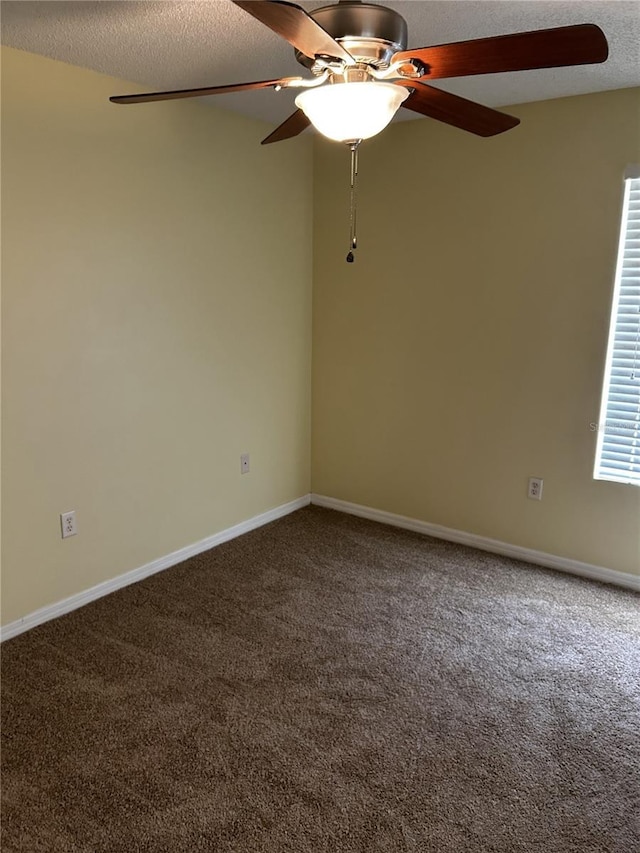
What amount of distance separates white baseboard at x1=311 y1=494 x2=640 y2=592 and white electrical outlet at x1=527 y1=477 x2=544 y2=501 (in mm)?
291

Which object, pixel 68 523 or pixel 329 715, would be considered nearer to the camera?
pixel 329 715

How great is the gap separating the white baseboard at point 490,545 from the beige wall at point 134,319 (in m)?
0.53

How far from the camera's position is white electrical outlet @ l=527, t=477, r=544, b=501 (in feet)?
10.7

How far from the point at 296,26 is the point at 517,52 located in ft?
1.63

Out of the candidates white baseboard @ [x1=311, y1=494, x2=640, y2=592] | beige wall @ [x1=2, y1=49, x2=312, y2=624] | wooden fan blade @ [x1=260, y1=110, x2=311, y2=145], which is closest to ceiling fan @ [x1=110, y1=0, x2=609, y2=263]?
wooden fan blade @ [x1=260, y1=110, x2=311, y2=145]

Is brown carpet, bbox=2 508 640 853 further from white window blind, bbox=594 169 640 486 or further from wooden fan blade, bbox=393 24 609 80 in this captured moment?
wooden fan blade, bbox=393 24 609 80

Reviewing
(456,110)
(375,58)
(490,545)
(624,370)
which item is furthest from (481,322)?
(375,58)

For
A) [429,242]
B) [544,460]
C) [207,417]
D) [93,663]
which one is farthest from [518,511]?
[93,663]

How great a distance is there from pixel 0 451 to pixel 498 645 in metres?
2.13

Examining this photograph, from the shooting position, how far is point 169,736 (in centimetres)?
206

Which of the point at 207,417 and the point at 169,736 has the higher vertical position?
the point at 207,417

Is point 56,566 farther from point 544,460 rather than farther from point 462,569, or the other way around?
point 544,460

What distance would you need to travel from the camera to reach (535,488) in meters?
3.29

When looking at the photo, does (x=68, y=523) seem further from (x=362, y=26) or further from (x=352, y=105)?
(x=362, y=26)
